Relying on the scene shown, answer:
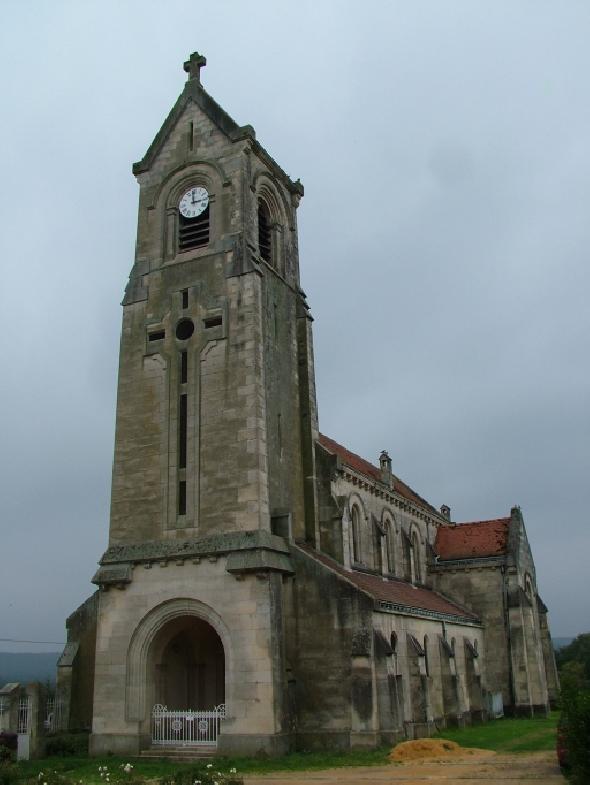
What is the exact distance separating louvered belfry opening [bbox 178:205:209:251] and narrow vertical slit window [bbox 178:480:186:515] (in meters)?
9.65

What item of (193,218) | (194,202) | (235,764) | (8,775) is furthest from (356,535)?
(8,775)

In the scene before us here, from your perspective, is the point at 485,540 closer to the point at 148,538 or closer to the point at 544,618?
the point at 544,618

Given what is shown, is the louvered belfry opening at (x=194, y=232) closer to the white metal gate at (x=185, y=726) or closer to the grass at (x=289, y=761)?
the white metal gate at (x=185, y=726)

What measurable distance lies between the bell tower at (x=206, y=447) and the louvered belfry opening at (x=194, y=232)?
0.26 feet

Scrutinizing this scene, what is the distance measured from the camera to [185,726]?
2711 centimetres

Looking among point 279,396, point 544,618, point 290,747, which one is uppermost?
point 279,396

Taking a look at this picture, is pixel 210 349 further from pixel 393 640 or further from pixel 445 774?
pixel 445 774

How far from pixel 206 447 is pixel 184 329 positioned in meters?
5.02

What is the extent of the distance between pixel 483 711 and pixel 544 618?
36.0 feet

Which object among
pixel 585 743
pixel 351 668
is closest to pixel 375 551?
pixel 351 668

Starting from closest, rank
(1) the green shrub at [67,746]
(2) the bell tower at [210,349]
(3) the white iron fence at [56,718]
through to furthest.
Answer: (1) the green shrub at [67,746]
(2) the bell tower at [210,349]
(3) the white iron fence at [56,718]

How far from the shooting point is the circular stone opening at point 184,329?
31281 millimetres

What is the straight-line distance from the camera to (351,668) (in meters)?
26.4

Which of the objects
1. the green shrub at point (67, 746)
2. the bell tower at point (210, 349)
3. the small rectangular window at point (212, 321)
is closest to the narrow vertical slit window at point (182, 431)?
the bell tower at point (210, 349)
